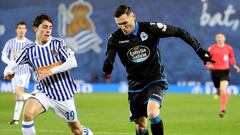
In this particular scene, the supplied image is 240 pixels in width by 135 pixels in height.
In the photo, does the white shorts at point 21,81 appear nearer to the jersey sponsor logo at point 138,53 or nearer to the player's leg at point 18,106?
the player's leg at point 18,106

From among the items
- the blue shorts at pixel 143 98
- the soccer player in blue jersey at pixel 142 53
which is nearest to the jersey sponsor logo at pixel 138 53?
the soccer player in blue jersey at pixel 142 53

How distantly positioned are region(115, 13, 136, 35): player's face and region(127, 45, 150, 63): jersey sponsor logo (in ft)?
0.92

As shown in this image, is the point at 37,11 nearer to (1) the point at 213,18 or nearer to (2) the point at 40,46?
(1) the point at 213,18

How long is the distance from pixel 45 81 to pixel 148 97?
5.35 feet

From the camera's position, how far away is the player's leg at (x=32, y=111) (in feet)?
29.9

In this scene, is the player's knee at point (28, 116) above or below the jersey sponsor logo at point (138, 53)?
below

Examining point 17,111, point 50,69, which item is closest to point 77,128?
point 50,69

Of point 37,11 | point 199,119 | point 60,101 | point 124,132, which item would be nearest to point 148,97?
point 60,101

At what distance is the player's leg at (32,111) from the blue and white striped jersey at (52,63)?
16 cm

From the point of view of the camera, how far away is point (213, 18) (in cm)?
2917

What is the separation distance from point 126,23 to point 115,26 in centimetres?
2123

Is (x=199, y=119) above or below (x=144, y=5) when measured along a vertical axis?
below

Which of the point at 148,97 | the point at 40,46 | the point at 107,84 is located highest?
the point at 40,46

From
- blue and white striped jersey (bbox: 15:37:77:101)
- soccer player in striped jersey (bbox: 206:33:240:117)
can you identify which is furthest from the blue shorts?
soccer player in striped jersey (bbox: 206:33:240:117)
